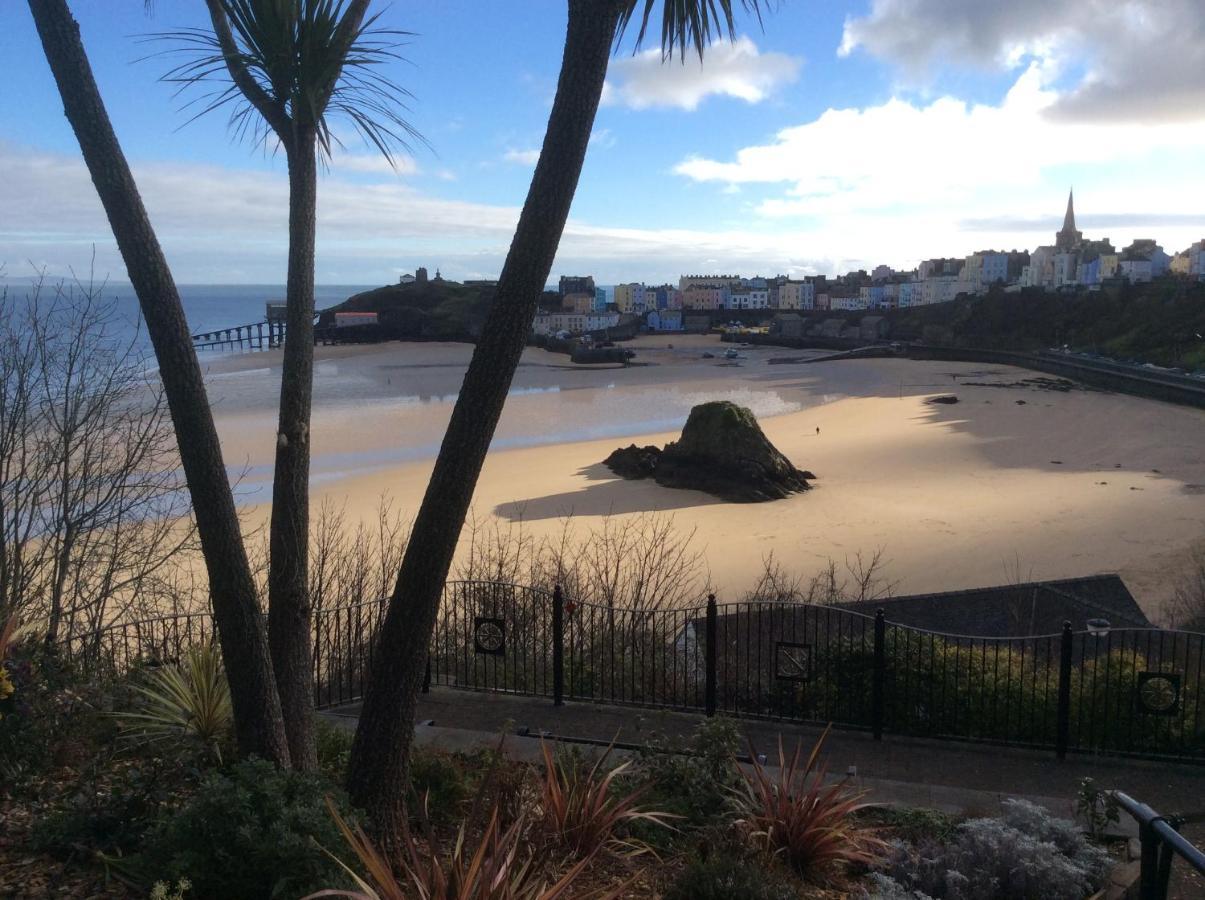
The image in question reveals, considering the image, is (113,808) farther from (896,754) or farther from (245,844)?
(896,754)

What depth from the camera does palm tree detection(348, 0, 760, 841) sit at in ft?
15.0

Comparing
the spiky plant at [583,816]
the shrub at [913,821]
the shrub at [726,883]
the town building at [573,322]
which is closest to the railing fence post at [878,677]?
the shrub at [913,821]

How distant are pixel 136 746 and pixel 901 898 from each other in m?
4.31

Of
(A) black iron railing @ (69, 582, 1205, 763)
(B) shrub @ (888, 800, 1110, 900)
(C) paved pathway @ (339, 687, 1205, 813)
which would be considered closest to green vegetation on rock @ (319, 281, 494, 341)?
(A) black iron railing @ (69, 582, 1205, 763)

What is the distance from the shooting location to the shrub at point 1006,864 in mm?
4438

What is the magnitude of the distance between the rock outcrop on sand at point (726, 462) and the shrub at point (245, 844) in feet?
65.0

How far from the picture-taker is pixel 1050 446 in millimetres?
34062

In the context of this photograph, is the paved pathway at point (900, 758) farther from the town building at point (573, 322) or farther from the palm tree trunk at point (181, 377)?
the town building at point (573, 322)

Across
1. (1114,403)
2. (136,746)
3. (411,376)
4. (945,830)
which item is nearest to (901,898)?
(945,830)

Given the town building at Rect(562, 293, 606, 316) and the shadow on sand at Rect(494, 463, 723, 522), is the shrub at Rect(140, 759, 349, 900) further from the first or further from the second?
the town building at Rect(562, 293, 606, 316)

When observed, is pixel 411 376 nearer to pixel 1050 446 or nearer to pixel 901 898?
pixel 1050 446

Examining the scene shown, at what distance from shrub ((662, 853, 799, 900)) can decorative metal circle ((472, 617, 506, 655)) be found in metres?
4.17

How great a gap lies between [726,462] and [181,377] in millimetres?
20299

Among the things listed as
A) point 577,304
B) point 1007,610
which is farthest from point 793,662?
point 577,304
